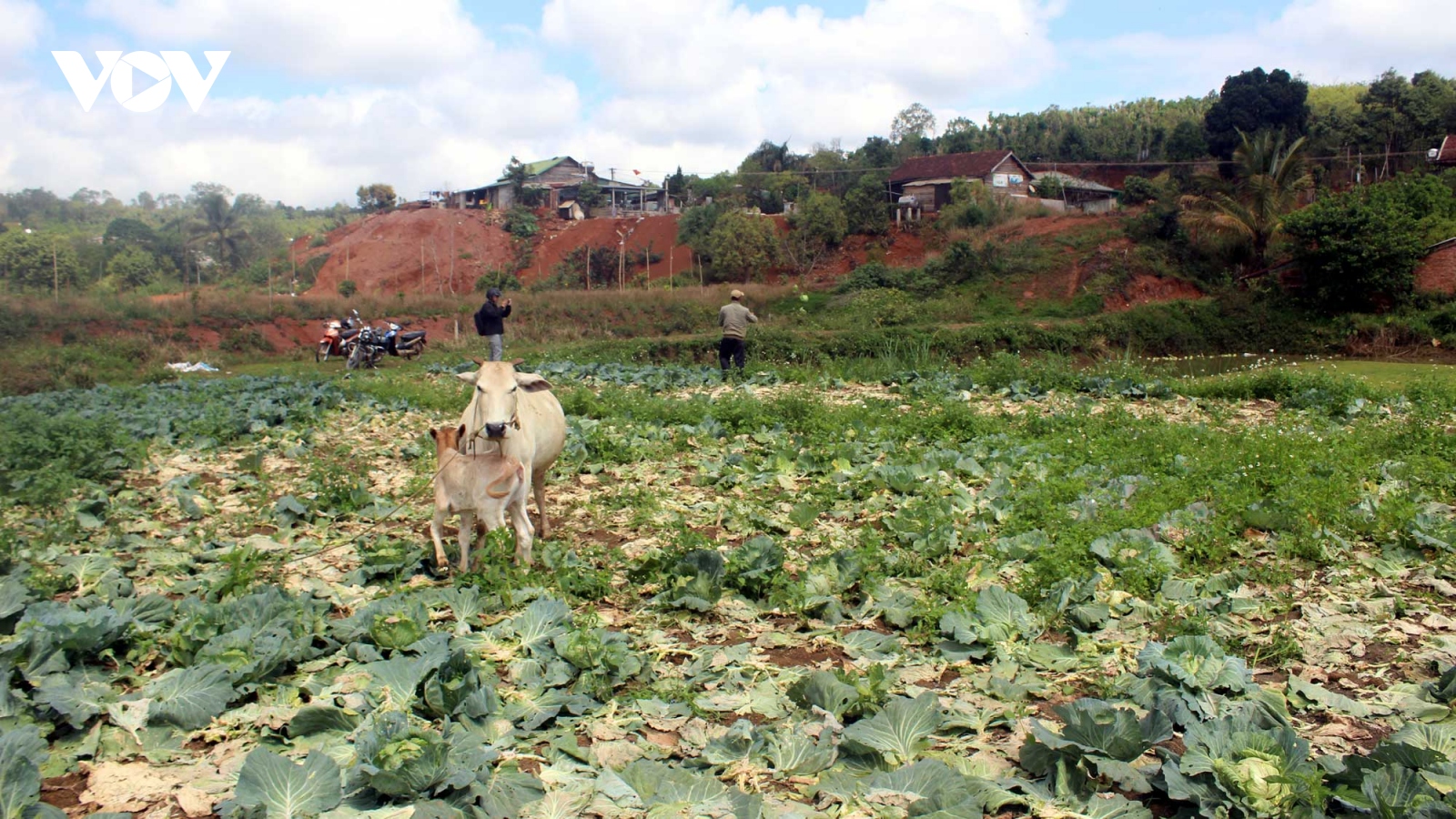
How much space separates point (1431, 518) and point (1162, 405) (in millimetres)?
7232

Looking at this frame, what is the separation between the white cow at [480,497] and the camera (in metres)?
6.56

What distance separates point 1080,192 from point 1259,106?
33.5ft

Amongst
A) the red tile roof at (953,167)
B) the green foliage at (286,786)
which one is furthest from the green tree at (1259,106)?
the green foliage at (286,786)

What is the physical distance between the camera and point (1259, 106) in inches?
1767

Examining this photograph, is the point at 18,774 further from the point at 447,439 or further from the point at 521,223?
the point at 521,223

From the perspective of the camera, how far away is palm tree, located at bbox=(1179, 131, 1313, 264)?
1447 inches

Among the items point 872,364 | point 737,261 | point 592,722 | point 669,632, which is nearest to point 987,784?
point 592,722

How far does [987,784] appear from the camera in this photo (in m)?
3.69

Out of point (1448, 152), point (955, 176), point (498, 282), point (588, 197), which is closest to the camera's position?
point (1448, 152)

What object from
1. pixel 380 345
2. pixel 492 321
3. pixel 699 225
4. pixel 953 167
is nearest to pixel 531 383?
pixel 492 321

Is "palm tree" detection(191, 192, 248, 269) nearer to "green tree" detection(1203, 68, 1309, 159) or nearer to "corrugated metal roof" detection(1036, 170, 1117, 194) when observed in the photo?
"corrugated metal roof" detection(1036, 170, 1117, 194)

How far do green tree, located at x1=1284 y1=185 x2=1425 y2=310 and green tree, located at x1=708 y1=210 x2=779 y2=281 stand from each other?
74.5ft

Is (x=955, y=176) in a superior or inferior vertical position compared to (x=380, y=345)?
superior

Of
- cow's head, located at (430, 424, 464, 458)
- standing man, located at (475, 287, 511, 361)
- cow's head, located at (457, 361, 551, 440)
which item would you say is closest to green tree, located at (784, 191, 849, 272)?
standing man, located at (475, 287, 511, 361)
